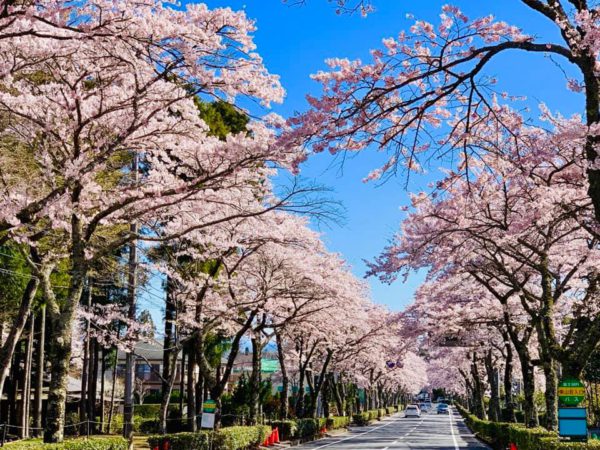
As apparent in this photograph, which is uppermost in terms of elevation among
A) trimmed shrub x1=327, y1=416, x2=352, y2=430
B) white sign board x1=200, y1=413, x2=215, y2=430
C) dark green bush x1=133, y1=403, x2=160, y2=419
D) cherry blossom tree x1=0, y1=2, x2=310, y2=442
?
cherry blossom tree x1=0, y1=2, x2=310, y2=442

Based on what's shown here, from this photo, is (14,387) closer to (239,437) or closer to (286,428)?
(286,428)

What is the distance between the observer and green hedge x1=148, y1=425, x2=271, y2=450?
15387mm

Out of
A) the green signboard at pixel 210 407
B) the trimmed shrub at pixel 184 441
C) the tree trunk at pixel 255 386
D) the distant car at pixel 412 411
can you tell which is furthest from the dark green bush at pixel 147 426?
the distant car at pixel 412 411

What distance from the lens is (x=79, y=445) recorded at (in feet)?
34.8

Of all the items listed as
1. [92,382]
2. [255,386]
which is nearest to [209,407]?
[255,386]

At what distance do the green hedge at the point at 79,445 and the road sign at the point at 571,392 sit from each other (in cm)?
836

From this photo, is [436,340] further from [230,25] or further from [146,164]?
[230,25]

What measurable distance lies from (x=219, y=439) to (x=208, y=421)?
0.71 meters

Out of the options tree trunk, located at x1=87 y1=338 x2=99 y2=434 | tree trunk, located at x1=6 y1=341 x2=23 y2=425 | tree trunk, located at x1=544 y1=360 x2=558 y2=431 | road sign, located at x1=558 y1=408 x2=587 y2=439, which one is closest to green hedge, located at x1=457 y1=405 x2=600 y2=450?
road sign, located at x1=558 y1=408 x2=587 y2=439

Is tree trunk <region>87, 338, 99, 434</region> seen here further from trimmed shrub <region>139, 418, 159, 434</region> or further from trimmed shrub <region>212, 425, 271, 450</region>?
trimmed shrub <region>212, 425, 271, 450</region>

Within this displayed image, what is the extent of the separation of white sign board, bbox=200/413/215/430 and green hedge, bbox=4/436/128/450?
4.85 meters

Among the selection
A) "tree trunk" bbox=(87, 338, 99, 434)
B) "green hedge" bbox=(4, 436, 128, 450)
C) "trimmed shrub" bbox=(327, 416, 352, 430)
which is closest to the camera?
"green hedge" bbox=(4, 436, 128, 450)

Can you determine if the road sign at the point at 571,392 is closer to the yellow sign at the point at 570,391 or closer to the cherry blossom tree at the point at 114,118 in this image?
the yellow sign at the point at 570,391

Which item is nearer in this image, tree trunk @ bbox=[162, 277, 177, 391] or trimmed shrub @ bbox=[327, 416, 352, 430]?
tree trunk @ bbox=[162, 277, 177, 391]
